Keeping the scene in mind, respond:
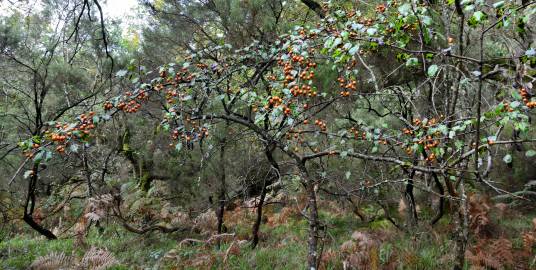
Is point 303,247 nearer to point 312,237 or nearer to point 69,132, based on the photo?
point 312,237

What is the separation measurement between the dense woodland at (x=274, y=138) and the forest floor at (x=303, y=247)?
39mm

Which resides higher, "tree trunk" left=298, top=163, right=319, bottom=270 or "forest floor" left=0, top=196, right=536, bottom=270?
"tree trunk" left=298, top=163, right=319, bottom=270

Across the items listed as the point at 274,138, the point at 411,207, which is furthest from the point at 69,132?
the point at 411,207

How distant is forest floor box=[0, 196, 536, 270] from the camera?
16.9 ft

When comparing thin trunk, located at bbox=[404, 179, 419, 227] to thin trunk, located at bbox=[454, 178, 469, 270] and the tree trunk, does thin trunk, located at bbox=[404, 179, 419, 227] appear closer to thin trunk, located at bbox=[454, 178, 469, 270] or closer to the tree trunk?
thin trunk, located at bbox=[454, 178, 469, 270]

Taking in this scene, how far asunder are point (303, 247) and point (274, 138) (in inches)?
139

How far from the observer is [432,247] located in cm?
581

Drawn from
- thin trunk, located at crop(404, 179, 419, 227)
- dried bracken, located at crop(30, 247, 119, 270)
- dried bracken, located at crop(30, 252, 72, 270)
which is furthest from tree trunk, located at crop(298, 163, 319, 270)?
dried bracken, located at crop(30, 252, 72, 270)

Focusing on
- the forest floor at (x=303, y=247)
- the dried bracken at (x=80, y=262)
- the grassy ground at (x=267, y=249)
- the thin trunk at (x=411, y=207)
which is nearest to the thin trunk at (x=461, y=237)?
the forest floor at (x=303, y=247)

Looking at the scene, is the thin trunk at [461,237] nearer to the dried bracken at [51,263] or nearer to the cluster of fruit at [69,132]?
the cluster of fruit at [69,132]

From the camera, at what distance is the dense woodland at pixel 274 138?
335 cm

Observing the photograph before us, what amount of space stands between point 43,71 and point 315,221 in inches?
272

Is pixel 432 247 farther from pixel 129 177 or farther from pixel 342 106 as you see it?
pixel 129 177

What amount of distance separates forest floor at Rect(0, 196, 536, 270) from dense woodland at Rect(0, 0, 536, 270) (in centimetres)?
4
